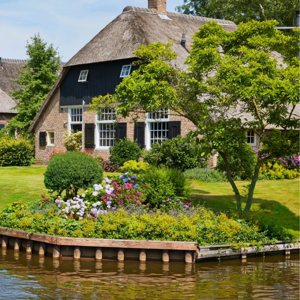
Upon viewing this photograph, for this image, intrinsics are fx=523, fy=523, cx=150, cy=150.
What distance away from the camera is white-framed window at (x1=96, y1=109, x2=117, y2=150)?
90.0ft

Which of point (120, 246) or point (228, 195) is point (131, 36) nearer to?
point (228, 195)

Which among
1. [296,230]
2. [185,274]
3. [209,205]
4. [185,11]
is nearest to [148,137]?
[209,205]

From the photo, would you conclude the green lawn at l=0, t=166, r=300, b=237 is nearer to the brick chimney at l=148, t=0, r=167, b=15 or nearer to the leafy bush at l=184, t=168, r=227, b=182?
the leafy bush at l=184, t=168, r=227, b=182

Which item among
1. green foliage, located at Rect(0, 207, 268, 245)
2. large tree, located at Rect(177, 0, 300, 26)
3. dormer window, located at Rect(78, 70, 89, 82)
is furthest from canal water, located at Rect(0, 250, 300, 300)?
large tree, located at Rect(177, 0, 300, 26)

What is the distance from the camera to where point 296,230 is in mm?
13703

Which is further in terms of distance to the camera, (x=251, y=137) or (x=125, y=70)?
(x=125, y=70)

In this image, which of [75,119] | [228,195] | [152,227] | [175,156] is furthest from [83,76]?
[152,227]

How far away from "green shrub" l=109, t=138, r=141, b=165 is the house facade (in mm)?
885

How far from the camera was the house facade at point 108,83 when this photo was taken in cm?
2577

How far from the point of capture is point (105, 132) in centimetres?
2786

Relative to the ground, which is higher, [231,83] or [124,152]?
[231,83]

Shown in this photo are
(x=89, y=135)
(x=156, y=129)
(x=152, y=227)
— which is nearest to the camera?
(x=152, y=227)

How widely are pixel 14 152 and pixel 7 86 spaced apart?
684 inches

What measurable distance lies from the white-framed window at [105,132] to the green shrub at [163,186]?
13.8m
